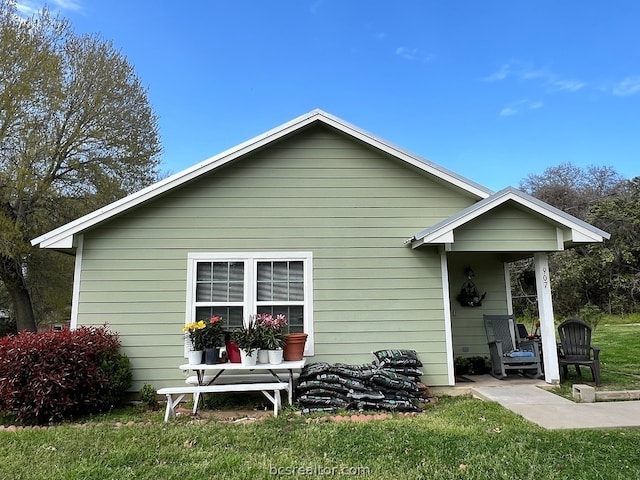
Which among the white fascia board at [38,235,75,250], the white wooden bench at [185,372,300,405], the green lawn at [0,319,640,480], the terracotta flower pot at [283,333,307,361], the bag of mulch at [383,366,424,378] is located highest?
the white fascia board at [38,235,75,250]

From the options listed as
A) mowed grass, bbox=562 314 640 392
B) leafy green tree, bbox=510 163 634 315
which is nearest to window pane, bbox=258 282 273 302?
mowed grass, bbox=562 314 640 392

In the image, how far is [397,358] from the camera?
5930 millimetres

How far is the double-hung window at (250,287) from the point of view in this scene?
641 centimetres

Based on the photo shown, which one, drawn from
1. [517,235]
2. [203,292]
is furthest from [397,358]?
[203,292]

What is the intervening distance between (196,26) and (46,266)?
348 inches

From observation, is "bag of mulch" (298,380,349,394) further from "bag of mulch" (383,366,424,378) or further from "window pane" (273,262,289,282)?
"window pane" (273,262,289,282)

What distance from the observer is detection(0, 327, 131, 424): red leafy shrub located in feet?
16.5

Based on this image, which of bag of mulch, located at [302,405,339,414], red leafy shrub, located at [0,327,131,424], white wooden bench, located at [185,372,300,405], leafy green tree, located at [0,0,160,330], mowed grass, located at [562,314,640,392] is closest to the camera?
red leafy shrub, located at [0,327,131,424]

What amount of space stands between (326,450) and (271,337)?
6.70 ft

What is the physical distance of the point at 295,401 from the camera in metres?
5.81

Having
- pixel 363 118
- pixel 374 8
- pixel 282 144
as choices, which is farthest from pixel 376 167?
pixel 363 118

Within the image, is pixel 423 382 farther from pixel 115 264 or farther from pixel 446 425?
pixel 115 264

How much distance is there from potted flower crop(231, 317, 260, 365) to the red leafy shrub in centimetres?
174

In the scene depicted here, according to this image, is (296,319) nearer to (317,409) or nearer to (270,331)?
(270,331)
